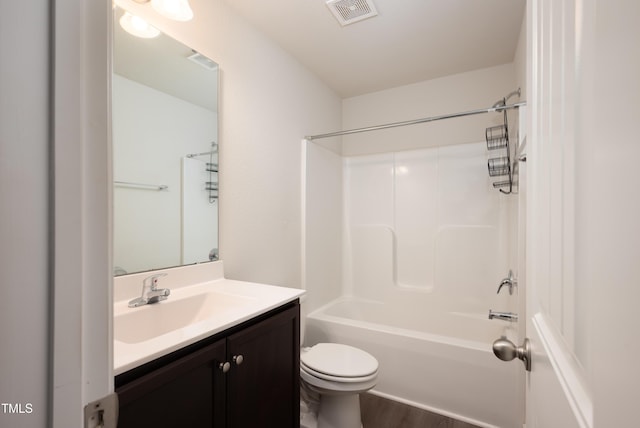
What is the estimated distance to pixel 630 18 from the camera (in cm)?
24

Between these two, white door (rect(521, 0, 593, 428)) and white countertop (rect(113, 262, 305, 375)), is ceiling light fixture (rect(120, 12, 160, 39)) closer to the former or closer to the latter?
white countertop (rect(113, 262, 305, 375))

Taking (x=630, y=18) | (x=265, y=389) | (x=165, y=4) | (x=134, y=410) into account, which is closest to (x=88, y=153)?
(x=630, y=18)

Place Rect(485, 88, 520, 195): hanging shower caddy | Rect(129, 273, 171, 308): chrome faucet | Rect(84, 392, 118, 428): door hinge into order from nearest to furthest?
Rect(84, 392, 118, 428): door hinge < Rect(129, 273, 171, 308): chrome faucet < Rect(485, 88, 520, 195): hanging shower caddy

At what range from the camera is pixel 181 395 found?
85 cm

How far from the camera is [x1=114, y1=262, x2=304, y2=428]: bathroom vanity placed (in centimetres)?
77

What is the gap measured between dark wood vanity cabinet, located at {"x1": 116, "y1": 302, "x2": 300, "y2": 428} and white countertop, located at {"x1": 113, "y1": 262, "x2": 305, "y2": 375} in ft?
0.11

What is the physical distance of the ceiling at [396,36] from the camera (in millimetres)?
1701

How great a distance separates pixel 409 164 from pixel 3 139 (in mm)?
2730

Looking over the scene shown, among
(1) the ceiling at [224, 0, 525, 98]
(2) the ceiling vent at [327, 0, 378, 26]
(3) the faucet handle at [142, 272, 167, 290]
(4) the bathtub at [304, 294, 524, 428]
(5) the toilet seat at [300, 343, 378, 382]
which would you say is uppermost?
(1) the ceiling at [224, 0, 525, 98]

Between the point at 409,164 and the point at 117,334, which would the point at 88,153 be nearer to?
the point at 117,334

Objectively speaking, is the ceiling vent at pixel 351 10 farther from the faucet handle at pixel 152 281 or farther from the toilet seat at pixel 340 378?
the toilet seat at pixel 340 378

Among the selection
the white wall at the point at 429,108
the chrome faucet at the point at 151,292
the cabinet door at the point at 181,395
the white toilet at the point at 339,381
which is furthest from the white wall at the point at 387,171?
the cabinet door at the point at 181,395

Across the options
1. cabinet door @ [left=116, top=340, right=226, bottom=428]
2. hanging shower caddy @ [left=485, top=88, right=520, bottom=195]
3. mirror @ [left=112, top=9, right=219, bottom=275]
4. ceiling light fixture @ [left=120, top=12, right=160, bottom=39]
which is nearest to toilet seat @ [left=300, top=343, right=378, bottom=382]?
cabinet door @ [left=116, top=340, right=226, bottom=428]

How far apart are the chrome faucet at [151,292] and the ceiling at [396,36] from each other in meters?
1.57
